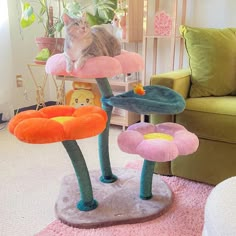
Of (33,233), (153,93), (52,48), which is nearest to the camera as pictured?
(33,233)

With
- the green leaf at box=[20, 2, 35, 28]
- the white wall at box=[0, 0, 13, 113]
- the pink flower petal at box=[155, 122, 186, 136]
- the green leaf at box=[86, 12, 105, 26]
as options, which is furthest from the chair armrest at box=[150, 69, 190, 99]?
the white wall at box=[0, 0, 13, 113]

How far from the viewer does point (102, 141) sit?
60.5 inches

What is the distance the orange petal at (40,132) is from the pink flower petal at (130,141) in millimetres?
313

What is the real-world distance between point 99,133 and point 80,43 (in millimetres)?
414

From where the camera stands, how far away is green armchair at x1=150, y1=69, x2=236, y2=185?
1454mm

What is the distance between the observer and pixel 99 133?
121 centimetres

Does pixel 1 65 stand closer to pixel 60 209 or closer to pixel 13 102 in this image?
pixel 13 102

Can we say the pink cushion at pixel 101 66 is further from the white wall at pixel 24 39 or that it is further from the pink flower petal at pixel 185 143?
the white wall at pixel 24 39

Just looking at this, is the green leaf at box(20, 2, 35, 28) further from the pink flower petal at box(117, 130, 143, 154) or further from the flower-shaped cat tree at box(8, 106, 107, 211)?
the pink flower petal at box(117, 130, 143, 154)

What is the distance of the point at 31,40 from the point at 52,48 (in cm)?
55

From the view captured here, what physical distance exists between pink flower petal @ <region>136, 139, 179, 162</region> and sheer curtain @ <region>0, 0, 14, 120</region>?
5.95 feet

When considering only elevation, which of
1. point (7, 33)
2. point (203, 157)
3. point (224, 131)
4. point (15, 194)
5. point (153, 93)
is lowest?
point (15, 194)

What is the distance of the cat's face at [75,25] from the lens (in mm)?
1273

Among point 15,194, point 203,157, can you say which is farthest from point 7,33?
point 203,157
